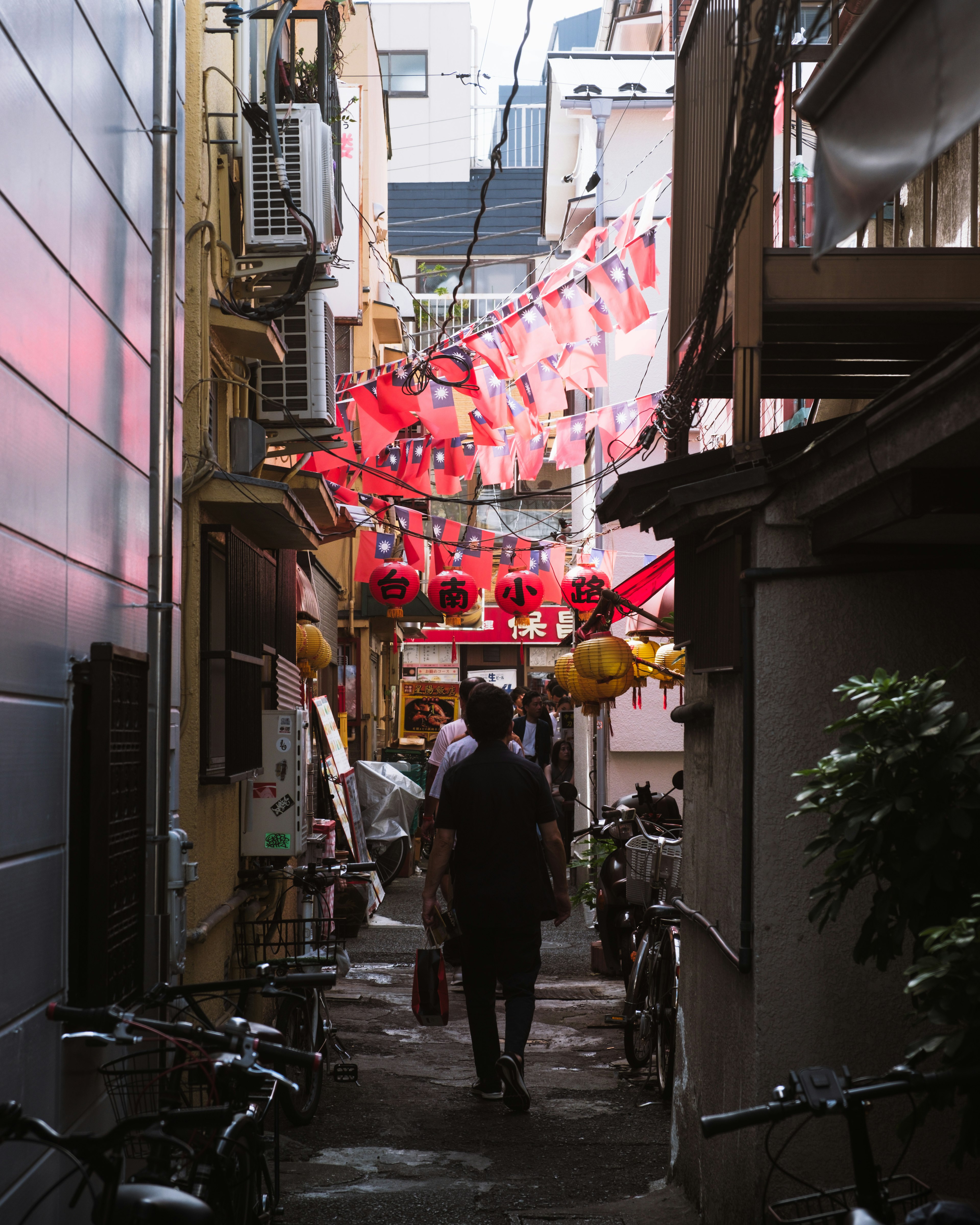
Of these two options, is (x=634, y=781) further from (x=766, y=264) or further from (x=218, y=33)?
(x=766, y=264)

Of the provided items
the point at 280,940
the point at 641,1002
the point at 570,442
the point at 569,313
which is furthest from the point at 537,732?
the point at 641,1002

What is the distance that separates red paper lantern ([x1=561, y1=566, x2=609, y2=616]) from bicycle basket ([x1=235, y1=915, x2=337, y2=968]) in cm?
717

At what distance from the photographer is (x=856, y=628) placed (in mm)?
5195

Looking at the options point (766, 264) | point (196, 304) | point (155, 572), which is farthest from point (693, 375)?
point (196, 304)

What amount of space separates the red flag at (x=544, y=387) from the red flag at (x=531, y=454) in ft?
3.04

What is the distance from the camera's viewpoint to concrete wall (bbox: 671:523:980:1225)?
4.94 meters

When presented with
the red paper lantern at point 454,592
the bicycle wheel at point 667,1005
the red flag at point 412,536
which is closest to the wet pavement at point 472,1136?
the bicycle wheel at point 667,1005

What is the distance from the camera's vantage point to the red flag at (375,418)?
1470cm

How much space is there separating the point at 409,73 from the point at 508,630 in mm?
19805

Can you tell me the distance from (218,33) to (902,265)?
5631 mm

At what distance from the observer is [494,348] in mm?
14383

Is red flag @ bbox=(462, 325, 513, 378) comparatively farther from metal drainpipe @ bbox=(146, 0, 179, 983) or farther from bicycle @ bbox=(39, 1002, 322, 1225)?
bicycle @ bbox=(39, 1002, 322, 1225)

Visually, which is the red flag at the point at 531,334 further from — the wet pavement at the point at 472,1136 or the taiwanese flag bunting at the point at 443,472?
the wet pavement at the point at 472,1136

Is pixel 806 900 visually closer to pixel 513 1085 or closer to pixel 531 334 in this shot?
pixel 513 1085
